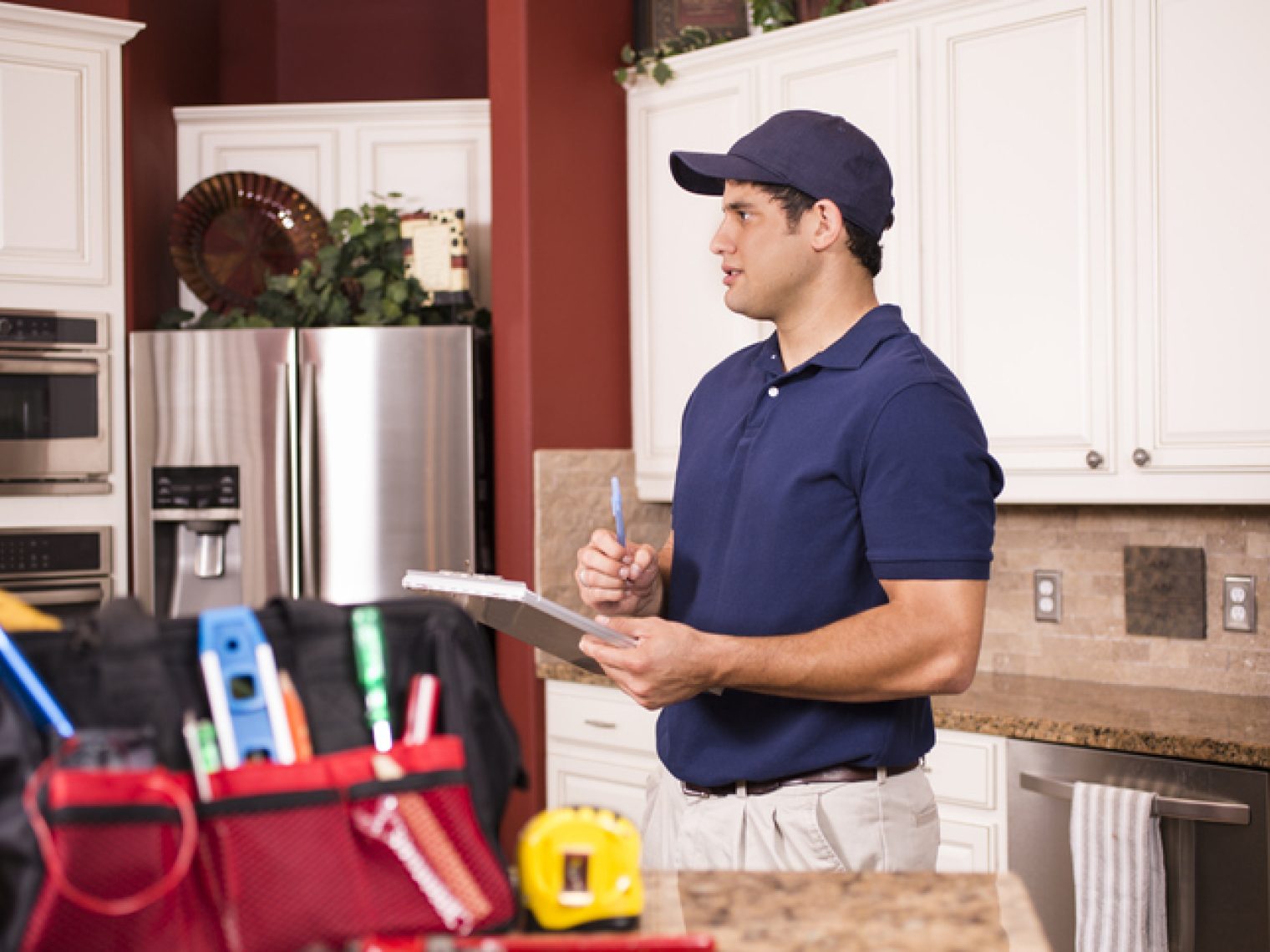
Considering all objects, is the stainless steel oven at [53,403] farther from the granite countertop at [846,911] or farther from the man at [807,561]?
the granite countertop at [846,911]

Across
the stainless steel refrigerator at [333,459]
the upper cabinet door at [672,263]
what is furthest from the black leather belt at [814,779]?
the stainless steel refrigerator at [333,459]

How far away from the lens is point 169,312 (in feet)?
12.8

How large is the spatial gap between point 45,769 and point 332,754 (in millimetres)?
178

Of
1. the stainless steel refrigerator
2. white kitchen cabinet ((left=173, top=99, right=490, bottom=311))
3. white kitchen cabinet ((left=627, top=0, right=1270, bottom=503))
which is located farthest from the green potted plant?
white kitchen cabinet ((left=627, top=0, right=1270, bottom=503))

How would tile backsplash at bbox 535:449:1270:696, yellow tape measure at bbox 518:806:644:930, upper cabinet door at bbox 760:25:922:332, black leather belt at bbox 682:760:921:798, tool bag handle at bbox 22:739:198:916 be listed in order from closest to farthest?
tool bag handle at bbox 22:739:198:916
yellow tape measure at bbox 518:806:644:930
black leather belt at bbox 682:760:921:798
tile backsplash at bbox 535:449:1270:696
upper cabinet door at bbox 760:25:922:332

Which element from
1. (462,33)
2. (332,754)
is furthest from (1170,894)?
(462,33)

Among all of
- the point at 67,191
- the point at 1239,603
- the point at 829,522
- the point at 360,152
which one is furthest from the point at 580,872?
the point at 360,152

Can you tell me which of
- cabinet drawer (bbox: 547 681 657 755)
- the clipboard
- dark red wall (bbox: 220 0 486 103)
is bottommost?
cabinet drawer (bbox: 547 681 657 755)

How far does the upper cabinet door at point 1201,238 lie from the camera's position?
2.65 meters

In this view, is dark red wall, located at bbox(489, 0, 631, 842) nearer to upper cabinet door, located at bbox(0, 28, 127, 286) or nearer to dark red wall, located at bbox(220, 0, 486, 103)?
dark red wall, located at bbox(220, 0, 486, 103)

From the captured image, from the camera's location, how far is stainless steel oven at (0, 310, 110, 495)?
364cm

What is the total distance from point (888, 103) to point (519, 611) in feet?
6.90

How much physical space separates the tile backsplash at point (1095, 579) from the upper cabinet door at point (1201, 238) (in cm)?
33

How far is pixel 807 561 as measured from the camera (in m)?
1.61
